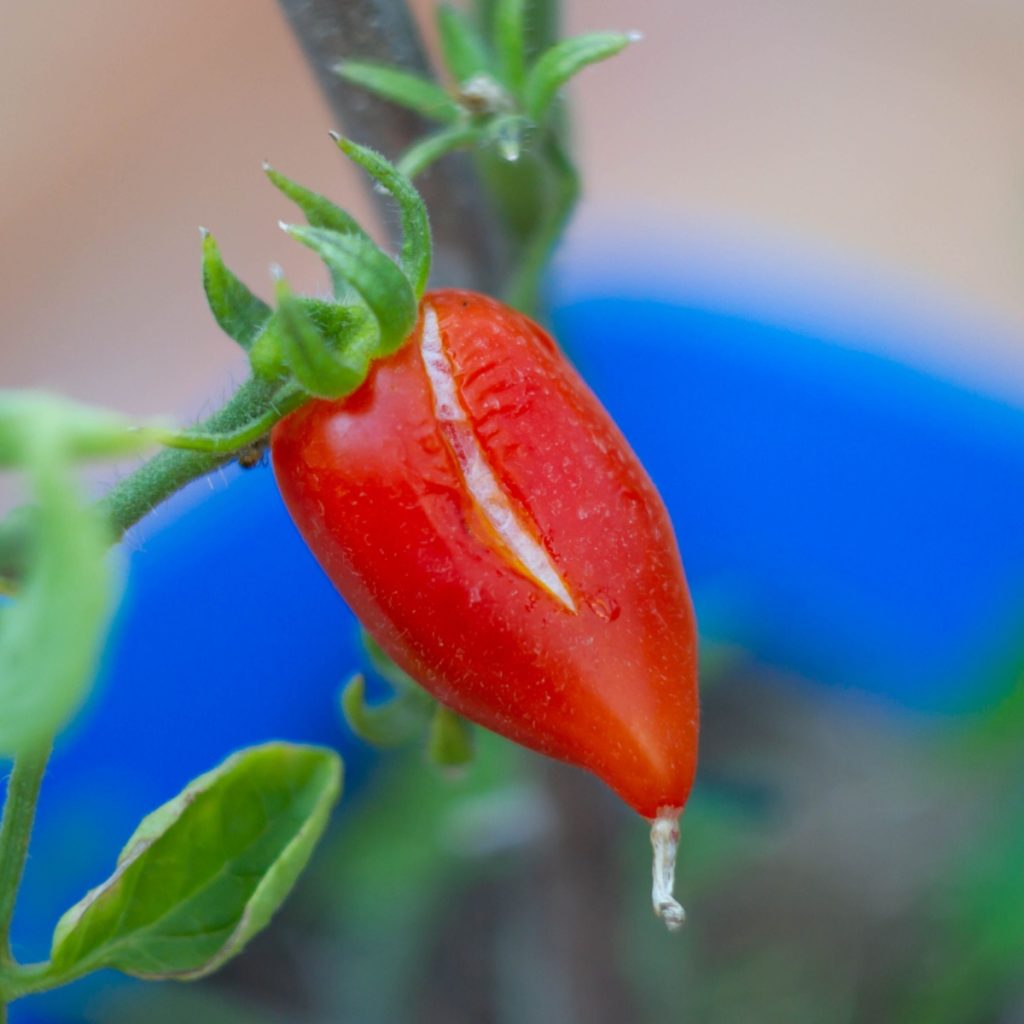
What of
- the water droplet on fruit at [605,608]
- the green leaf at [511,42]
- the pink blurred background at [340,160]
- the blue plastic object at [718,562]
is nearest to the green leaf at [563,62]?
the green leaf at [511,42]

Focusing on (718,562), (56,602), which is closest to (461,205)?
(56,602)

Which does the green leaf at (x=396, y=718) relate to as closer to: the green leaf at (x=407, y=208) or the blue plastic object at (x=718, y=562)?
the green leaf at (x=407, y=208)

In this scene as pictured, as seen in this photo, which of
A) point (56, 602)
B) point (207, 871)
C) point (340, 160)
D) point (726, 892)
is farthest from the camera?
point (340, 160)

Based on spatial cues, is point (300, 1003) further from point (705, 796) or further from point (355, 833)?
point (705, 796)

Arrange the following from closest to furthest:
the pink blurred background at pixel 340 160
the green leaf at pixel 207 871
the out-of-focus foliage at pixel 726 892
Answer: the green leaf at pixel 207 871, the out-of-focus foliage at pixel 726 892, the pink blurred background at pixel 340 160

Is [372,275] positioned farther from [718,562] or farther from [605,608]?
[718,562]

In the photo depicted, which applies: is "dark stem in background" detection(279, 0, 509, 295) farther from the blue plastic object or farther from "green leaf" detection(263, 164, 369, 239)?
the blue plastic object

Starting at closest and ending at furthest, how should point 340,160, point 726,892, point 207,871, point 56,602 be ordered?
point 56,602 < point 207,871 < point 726,892 < point 340,160
